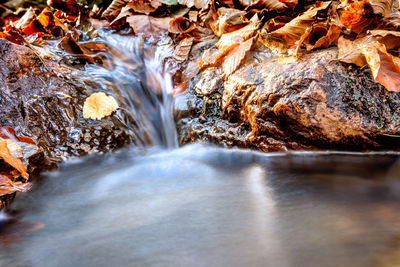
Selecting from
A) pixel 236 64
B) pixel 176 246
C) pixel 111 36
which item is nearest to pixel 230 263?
Result: pixel 176 246

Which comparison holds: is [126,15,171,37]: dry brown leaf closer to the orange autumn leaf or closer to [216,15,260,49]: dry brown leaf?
[216,15,260,49]: dry brown leaf

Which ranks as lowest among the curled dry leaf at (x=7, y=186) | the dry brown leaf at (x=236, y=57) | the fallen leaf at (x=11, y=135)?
the curled dry leaf at (x=7, y=186)

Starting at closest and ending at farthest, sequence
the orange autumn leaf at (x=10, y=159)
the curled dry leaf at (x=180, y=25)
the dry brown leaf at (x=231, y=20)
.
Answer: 1. the orange autumn leaf at (x=10, y=159)
2. the dry brown leaf at (x=231, y=20)
3. the curled dry leaf at (x=180, y=25)

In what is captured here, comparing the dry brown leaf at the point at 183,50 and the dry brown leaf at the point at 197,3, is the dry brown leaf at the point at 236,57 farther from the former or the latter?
the dry brown leaf at the point at 197,3

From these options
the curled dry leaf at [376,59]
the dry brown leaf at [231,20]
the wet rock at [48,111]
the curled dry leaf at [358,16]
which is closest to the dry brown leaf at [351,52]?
the curled dry leaf at [376,59]

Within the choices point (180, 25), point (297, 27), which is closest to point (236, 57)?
point (297, 27)

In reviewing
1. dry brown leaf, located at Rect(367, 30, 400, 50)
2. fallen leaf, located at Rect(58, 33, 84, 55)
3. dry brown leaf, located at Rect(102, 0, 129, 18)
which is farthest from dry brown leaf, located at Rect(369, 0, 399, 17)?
A: dry brown leaf, located at Rect(102, 0, 129, 18)

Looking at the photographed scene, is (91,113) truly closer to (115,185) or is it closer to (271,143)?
(115,185)
